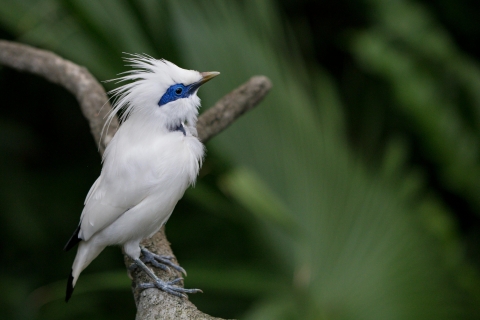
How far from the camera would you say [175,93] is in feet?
7.00

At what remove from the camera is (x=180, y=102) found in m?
2.13

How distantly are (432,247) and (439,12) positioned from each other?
2.60 meters

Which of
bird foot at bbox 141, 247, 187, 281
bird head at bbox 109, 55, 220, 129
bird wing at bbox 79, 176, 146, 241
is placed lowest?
bird foot at bbox 141, 247, 187, 281

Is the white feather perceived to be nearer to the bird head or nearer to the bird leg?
the bird head

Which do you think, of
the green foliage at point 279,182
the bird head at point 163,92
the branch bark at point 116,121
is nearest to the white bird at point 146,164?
the bird head at point 163,92

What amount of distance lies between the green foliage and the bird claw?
335 mm

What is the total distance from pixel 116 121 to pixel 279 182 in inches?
35.9

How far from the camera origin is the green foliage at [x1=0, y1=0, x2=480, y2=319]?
7.31 feet

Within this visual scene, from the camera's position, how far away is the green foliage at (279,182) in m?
2.23

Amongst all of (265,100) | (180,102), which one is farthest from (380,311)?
(265,100)

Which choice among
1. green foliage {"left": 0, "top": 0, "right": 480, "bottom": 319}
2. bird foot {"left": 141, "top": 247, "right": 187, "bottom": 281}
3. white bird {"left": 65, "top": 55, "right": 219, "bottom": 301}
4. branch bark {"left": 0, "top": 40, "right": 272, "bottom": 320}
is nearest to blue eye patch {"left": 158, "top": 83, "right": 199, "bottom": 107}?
white bird {"left": 65, "top": 55, "right": 219, "bottom": 301}

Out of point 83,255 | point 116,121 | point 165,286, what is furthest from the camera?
point 116,121

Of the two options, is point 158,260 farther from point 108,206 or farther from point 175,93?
point 175,93

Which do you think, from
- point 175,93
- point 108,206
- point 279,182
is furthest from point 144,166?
point 279,182
